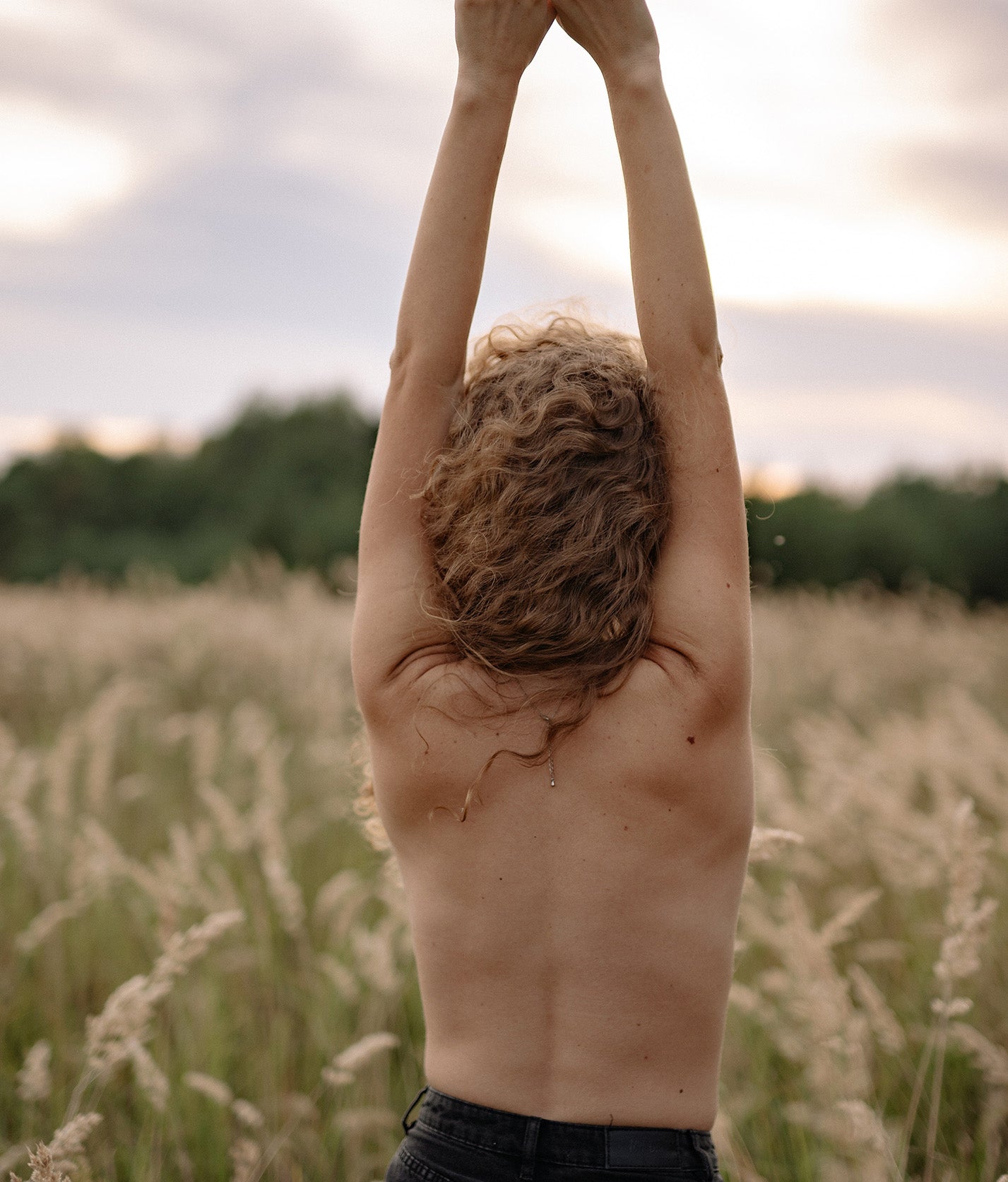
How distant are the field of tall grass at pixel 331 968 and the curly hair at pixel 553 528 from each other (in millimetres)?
699

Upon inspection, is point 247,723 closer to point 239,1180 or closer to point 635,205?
point 239,1180

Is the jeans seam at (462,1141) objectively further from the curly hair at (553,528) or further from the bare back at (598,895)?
the curly hair at (553,528)

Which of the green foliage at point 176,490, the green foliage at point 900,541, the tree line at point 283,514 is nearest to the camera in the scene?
the green foliage at point 900,541

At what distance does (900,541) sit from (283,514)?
1863cm

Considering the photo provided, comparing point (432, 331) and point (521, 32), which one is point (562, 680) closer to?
point (432, 331)

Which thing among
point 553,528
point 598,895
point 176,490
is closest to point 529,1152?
point 598,895

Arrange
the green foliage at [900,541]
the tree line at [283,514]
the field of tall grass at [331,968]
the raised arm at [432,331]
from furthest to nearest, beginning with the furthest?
the tree line at [283,514], the green foliage at [900,541], the field of tall grass at [331,968], the raised arm at [432,331]

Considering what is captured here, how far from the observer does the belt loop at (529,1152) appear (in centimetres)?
121

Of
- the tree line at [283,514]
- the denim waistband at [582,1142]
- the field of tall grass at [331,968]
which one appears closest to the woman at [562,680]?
the denim waistband at [582,1142]

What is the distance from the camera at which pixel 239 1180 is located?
1.86m

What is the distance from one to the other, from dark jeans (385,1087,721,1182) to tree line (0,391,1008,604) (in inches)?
837

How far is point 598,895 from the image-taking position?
1227 millimetres

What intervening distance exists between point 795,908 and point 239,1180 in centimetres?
123

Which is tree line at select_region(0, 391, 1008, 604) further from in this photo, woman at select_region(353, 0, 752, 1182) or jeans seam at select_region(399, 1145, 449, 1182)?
jeans seam at select_region(399, 1145, 449, 1182)
